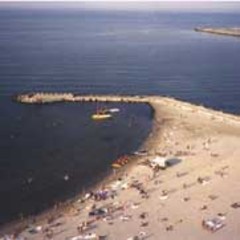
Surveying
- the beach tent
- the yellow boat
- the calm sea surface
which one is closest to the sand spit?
the beach tent

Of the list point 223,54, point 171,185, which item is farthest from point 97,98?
point 223,54

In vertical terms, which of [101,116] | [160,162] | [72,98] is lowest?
[72,98]

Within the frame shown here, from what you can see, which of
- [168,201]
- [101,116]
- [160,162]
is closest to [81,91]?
[101,116]

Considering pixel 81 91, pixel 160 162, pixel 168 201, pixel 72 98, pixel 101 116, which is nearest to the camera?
pixel 168 201

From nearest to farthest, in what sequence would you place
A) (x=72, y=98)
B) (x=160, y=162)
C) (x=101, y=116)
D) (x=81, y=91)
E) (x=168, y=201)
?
(x=168, y=201) → (x=160, y=162) → (x=101, y=116) → (x=72, y=98) → (x=81, y=91)

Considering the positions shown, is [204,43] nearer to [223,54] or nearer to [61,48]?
[223,54]

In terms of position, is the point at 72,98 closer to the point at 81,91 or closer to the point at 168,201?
the point at 81,91

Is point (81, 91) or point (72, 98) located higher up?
point (72, 98)
